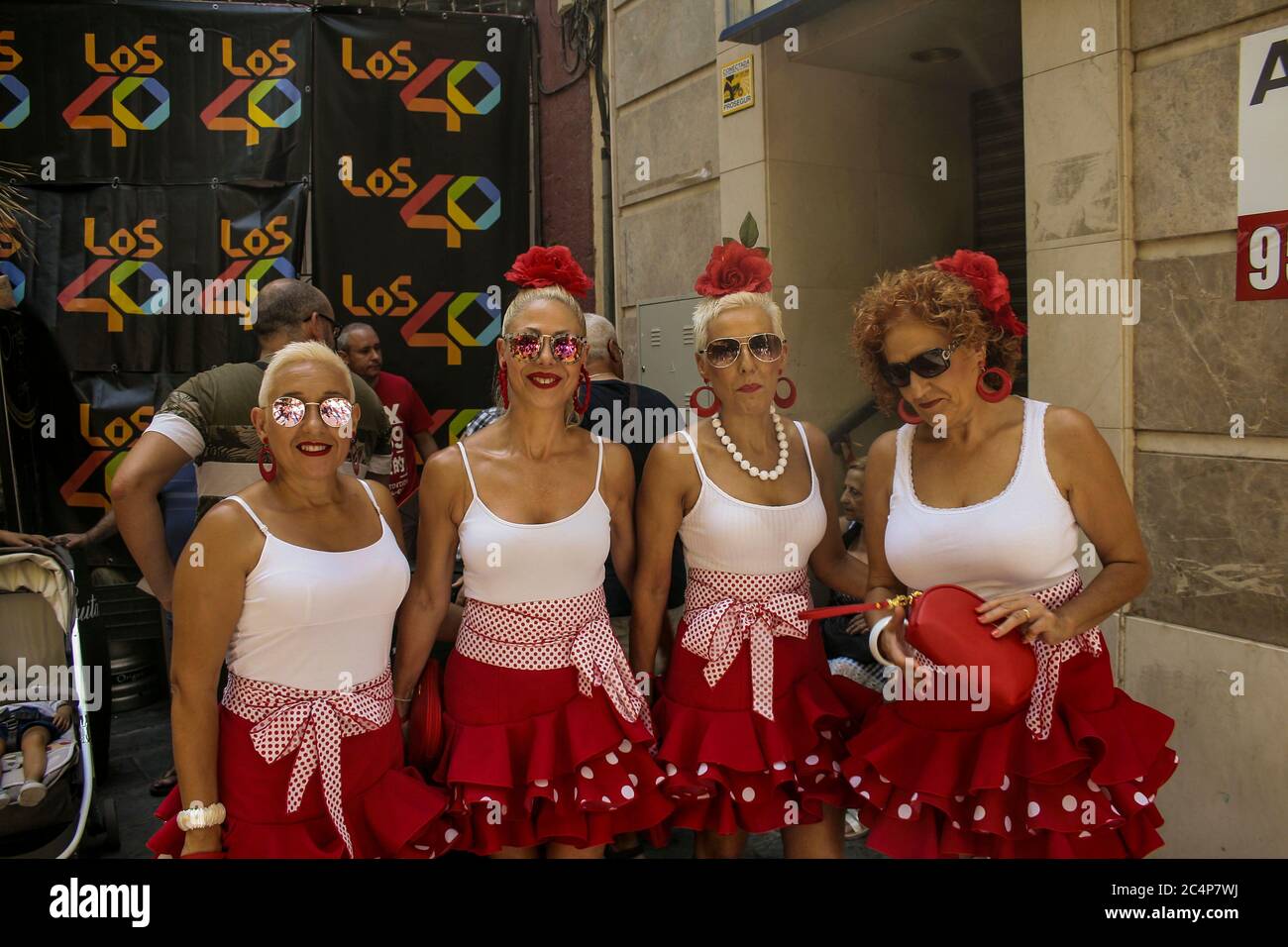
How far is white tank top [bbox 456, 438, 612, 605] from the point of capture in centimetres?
292

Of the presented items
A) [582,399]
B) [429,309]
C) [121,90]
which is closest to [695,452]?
[582,399]

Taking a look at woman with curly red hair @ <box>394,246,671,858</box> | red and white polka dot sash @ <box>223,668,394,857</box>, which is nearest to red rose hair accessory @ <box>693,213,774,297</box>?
woman with curly red hair @ <box>394,246,671,858</box>

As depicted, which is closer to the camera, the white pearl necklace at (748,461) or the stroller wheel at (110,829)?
the white pearl necklace at (748,461)

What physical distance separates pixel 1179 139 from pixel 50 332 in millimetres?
6945

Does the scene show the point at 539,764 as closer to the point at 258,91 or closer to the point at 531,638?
the point at 531,638

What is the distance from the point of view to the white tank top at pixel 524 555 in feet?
9.58

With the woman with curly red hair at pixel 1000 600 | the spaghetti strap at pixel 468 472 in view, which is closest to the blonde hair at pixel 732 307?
the woman with curly red hair at pixel 1000 600

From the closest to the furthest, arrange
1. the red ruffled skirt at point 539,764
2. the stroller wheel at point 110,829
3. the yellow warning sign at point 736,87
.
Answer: the red ruffled skirt at point 539,764, the stroller wheel at point 110,829, the yellow warning sign at point 736,87

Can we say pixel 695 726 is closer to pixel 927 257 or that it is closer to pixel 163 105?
pixel 927 257

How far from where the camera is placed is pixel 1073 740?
2.70 metres

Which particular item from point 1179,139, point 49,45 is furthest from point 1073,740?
point 49,45

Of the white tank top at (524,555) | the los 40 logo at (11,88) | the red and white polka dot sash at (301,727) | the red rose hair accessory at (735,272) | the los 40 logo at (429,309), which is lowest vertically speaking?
the red and white polka dot sash at (301,727)

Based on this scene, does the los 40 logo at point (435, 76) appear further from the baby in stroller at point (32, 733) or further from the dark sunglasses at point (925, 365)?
the dark sunglasses at point (925, 365)

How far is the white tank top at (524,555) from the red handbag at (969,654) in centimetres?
74
